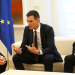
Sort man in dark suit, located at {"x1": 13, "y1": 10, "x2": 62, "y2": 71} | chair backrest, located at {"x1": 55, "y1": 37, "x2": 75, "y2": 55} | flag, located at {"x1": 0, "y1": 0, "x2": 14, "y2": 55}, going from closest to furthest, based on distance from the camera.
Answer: man in dark suit, located at {"x1": 13, "y1": 10, "x2": 62, "y2": 71} → chair backrest, located at {"x1": 55, "y1": 37, "x2": 75, "y2": 55} → flag, located at {"x1": 0, "y1": 0, "x2": 14, "y2": 55}

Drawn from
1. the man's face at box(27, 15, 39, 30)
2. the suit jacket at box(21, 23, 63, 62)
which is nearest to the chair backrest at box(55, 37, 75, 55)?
the suit jacket at box(21, 23, 63, 62)

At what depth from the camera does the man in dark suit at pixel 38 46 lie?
2135 millimetres

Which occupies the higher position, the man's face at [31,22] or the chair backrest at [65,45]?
the man's face at [31,22]

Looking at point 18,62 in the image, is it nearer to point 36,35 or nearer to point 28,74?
point 36,35

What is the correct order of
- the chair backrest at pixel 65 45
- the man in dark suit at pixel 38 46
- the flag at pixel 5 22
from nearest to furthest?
the man in dark suit at pixel 38 46
the chair backrest at pixel 65 45
the flag at pixel 5 22

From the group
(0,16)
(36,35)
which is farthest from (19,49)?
(0,16)

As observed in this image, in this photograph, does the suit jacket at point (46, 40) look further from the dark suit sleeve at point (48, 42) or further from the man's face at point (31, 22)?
the man's face at point (31, 22)

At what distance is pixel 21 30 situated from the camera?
3781 mm

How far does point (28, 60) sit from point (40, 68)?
26cm

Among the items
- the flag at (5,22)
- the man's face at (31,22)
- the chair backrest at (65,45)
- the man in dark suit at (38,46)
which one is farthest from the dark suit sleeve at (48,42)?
the flag at (5,22)

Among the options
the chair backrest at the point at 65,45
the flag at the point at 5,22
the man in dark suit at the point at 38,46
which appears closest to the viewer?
the man in dark suit at the point at 38,46

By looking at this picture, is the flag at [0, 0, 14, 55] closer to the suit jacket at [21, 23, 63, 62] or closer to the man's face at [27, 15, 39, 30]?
the suit jacket at [21, 23, 63, 62]

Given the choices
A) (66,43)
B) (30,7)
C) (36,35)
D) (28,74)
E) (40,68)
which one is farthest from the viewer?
(30,7)

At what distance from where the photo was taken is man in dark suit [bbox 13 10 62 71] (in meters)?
2.14
